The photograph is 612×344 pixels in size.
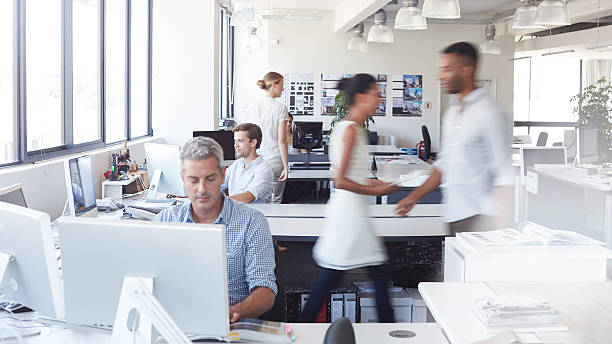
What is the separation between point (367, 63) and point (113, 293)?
12.0m

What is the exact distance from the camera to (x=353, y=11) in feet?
31.5

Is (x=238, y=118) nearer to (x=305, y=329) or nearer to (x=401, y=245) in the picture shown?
(x=401, y=245)

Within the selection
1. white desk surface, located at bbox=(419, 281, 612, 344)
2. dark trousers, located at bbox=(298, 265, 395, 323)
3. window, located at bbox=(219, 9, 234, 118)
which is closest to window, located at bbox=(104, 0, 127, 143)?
dark trousers, located at bbox=(298, 265, 395, 323)

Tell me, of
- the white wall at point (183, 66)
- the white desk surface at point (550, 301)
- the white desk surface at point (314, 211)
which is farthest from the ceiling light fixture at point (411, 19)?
the white desk surface at point (550, 301)

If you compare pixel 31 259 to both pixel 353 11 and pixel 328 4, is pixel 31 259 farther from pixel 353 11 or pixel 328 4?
pixel 328 4

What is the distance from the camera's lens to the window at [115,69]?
645cm

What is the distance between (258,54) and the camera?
16.2m

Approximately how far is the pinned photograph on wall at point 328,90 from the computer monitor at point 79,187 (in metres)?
9.76

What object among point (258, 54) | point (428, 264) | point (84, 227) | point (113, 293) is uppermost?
point (258, 54)

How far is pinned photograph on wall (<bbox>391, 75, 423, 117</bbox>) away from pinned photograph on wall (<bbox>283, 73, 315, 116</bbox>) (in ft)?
5.58

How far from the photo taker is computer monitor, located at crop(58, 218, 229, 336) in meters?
1.69

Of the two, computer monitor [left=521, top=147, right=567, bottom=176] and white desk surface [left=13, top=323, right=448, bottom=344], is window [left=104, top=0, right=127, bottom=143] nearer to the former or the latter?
white desk surface [left=13, top=323, right=448, bottom=344]

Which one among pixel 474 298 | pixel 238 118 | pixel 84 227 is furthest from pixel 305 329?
pixel 238 118

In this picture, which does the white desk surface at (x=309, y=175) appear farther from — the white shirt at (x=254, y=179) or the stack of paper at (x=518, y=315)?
the stack of paper at (x=518, y=315)
